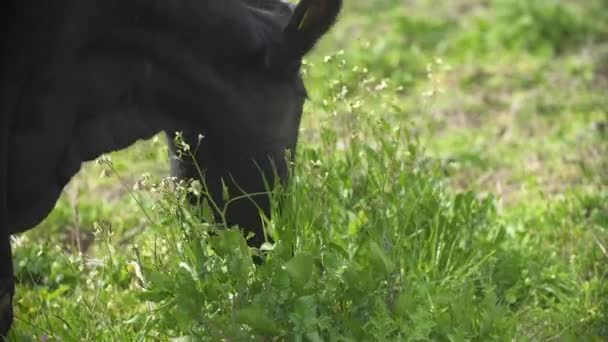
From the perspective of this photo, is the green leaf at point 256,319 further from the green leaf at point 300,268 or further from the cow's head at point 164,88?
the cow's head at point 164,88

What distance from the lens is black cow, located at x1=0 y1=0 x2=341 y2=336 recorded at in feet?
11.4

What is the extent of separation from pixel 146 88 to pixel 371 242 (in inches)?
36.1

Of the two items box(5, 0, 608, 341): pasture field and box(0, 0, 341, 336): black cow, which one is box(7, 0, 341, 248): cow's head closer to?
box(0, 0, 341, 336): black cow

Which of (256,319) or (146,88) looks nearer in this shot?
(256,319)

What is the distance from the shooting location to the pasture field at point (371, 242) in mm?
3420

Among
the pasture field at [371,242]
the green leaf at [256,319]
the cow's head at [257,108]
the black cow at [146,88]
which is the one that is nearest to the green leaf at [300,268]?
the pasture field at [371,242]

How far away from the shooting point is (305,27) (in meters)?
3.84

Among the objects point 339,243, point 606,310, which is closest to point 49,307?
point 339,243

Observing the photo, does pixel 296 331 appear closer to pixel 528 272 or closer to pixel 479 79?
pixel 528 272

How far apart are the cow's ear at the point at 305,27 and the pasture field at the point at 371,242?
1.12ft

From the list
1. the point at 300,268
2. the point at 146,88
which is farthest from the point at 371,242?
the point at 146,88

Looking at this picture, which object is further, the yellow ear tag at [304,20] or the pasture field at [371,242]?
the yellow ear tag at [304,20]

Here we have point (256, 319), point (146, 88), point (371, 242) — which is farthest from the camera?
point (146, 88)

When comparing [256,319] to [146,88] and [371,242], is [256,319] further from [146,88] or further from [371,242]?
[146,88]
